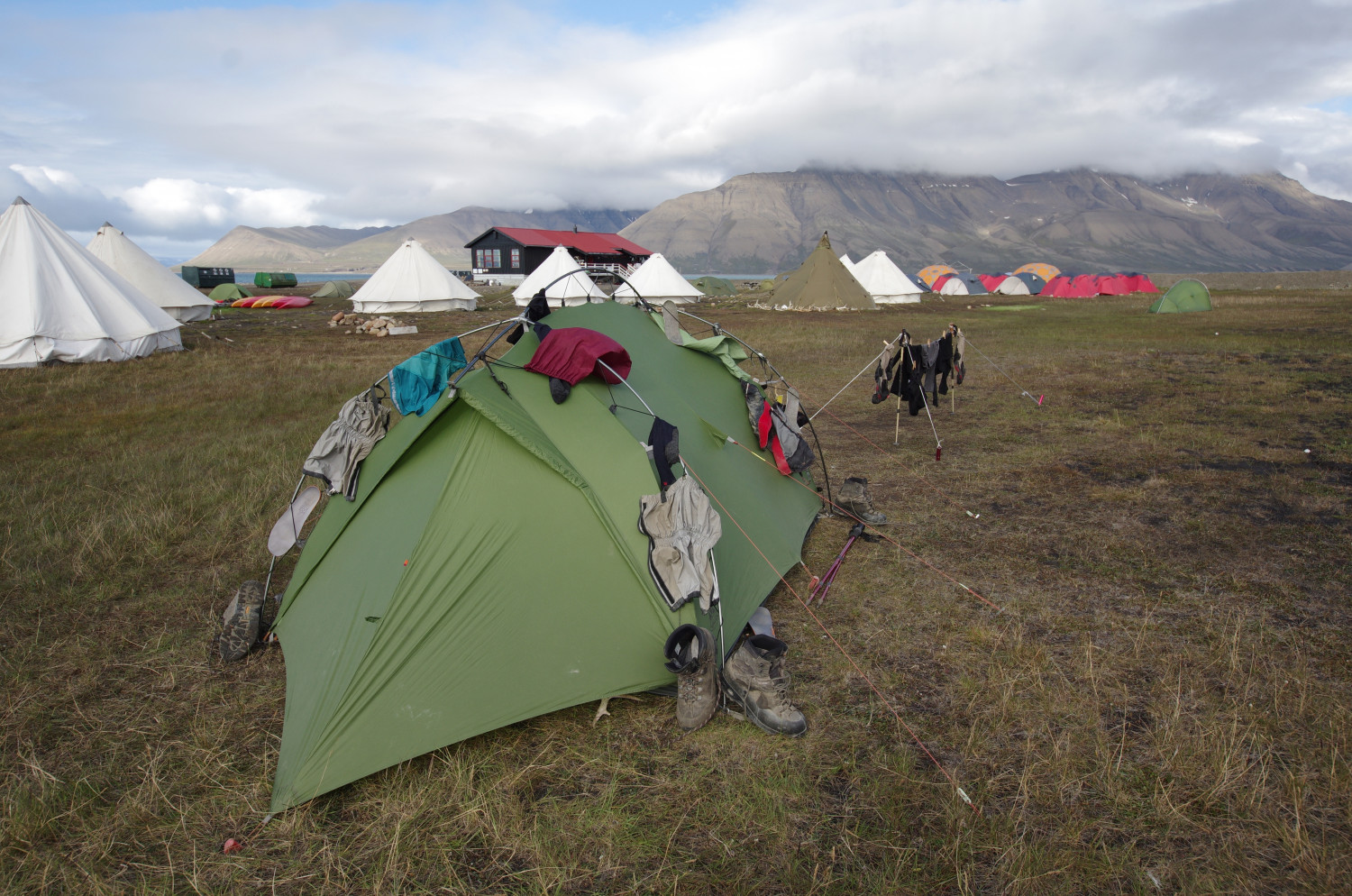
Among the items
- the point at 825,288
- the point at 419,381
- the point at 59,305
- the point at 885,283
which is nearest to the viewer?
the point at 419,381

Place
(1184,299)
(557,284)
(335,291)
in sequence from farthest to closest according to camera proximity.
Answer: (335,291) → (557,284) → (1184,299)

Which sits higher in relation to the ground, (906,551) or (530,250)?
(530,250)

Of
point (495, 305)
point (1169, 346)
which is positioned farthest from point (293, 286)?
point (1169, 346)

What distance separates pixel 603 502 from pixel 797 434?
8.40 feet

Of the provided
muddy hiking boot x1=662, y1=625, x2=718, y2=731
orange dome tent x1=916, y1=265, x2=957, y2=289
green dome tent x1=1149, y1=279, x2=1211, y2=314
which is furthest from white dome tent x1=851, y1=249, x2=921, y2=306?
muddy hiking boot x1=662, y1=625, x2=718, y2=731

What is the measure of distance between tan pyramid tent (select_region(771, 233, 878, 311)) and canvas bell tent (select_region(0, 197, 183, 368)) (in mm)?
25830

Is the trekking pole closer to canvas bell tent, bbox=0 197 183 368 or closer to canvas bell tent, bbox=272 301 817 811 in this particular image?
canvas bell tent, bbox=272 301 817 811

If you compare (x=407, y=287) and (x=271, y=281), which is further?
(x=271, y=281)

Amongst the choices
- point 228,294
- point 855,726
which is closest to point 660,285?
point 228,294

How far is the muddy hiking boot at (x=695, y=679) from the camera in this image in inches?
157

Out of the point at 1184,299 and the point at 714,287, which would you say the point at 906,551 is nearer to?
the point at 1184,299

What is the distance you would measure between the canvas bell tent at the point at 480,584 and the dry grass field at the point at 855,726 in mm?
263

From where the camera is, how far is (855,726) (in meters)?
4.01

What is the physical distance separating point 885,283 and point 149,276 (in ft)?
117
